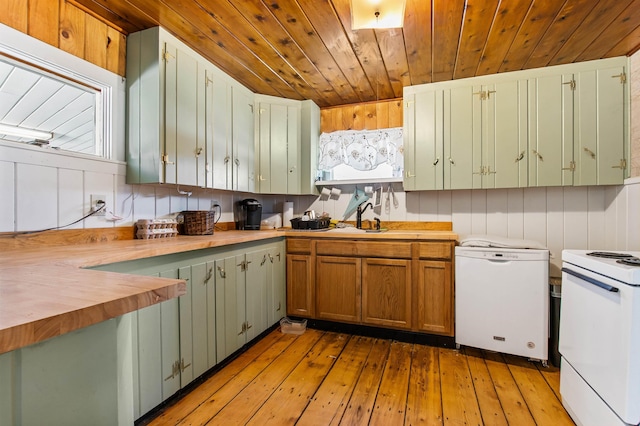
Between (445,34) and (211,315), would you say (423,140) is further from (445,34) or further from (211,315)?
(211,315)

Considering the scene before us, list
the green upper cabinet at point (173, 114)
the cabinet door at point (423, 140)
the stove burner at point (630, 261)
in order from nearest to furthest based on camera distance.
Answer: the stove burner at point (630, 261)
the green upper cabinet at point (173, 114)
the cabinet door at point (423, 140)

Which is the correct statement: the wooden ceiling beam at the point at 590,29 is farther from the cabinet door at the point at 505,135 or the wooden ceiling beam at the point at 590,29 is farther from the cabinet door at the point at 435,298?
the cabinet door at the point at 435,298

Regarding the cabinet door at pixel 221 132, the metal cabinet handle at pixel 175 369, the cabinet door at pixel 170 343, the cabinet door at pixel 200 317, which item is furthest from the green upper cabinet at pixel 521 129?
the metal cabinet handle at pixel 175 369

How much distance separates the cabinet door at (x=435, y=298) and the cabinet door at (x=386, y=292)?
95 mm

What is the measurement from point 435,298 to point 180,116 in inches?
94.3

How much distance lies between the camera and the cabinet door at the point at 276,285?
2660mm

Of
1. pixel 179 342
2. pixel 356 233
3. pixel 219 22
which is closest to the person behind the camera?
pixel 179 342

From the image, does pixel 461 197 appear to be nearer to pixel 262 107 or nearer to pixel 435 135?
pixel 435 135

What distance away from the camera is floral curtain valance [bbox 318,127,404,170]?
3094mm

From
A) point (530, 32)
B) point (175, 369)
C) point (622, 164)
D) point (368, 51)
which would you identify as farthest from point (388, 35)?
point (175, 369)

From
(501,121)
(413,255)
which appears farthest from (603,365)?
(501,121)

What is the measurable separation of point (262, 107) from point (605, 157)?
2.99 m

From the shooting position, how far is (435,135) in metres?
2.77

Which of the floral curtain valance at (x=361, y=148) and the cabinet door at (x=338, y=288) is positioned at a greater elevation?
the floral curtain valance at (x=361, y=148)
